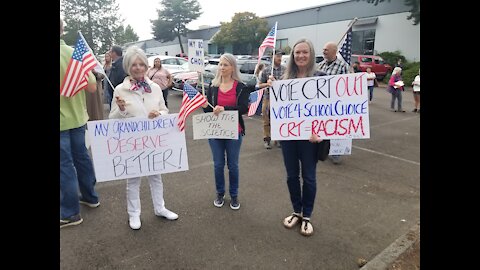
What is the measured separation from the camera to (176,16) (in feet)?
169

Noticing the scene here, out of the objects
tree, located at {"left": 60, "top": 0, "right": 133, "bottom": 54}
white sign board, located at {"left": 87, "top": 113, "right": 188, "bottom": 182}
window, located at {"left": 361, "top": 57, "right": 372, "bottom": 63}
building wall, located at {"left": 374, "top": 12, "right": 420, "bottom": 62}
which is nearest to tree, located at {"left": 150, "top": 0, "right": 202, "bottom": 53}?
tree, located at {"left": 60, "top": 0, "right": 133, "bottom": 54}

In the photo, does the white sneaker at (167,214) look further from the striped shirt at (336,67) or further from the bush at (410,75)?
the bush at (410,75)

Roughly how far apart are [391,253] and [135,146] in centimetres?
255

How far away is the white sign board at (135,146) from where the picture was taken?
9.71 feet

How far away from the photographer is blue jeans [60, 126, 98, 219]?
10.3ft

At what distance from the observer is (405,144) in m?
6.79

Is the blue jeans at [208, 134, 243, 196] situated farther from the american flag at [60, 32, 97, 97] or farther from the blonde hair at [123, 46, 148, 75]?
the american flag at [60, 32, 97, 97]

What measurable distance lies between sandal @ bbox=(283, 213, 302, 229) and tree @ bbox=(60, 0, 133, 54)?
117ft

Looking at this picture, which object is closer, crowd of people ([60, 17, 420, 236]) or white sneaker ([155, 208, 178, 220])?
crowd of people ([60, 17, 420, 236])

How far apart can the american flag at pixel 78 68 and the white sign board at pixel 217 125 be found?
116 centimetres

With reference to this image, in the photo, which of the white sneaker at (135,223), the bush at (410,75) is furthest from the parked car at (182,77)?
the bush at (410,75)

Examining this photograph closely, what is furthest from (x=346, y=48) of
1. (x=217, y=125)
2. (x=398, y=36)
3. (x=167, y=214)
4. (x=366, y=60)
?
(x=398, y=36)

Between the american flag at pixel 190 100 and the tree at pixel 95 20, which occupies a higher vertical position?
the tree at pixel 95 20
